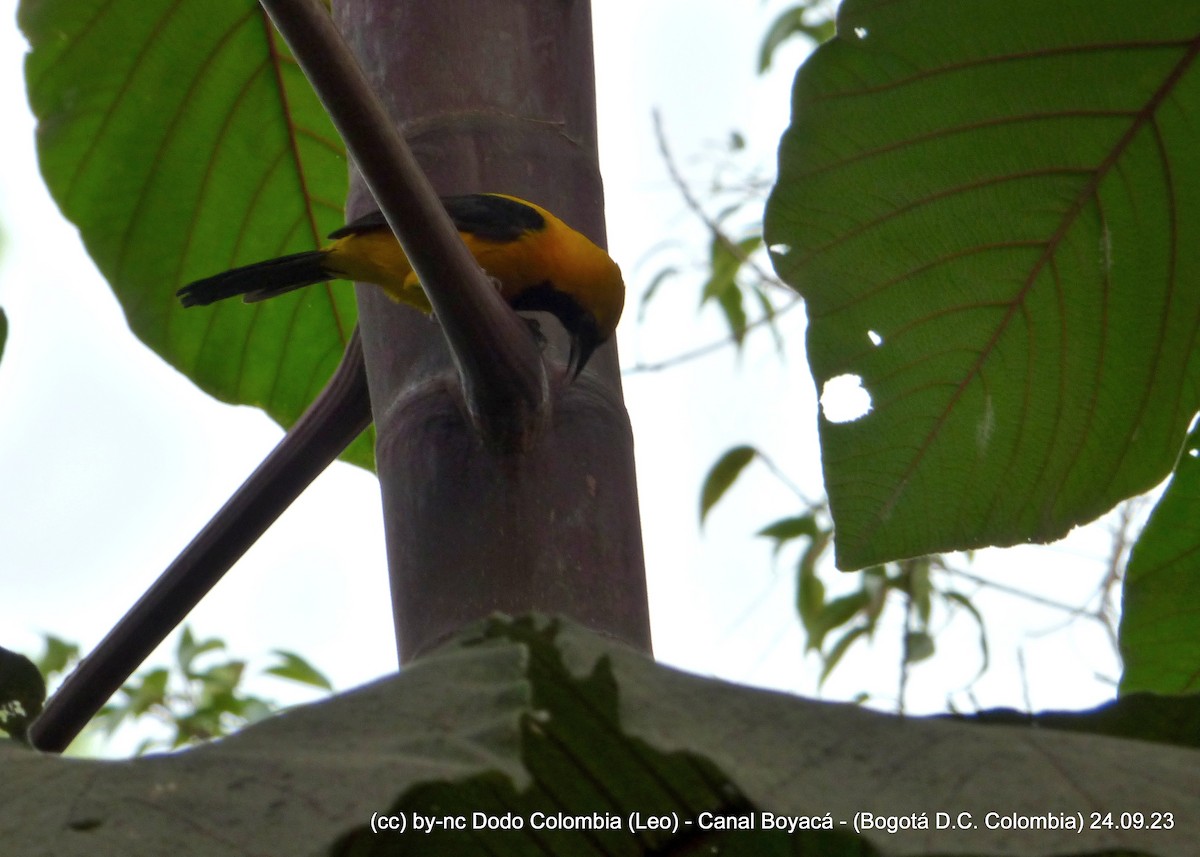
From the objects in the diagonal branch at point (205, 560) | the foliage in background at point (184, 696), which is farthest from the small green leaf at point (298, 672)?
the diagonal branch at point (205, 560)

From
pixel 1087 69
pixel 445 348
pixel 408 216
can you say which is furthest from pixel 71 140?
pixel 1087 69

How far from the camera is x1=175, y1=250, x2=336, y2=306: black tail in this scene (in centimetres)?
211

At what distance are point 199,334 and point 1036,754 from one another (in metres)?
1.94

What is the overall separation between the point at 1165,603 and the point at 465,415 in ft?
2.87

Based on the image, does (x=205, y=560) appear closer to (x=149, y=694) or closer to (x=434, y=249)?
(x=434, y=249)

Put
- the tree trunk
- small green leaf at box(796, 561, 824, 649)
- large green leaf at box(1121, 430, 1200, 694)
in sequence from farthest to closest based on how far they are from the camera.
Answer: small green leaf at box(796, 561, 824, 649), large green leaf at box(1121, 430, 1200, 694), the tree trunk

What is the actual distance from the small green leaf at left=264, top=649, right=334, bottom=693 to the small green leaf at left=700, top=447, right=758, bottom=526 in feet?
4.71

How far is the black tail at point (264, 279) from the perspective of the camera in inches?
83.0

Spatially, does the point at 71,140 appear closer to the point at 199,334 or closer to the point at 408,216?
the point at 199,334

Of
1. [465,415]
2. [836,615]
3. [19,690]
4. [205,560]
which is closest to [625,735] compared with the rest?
[19,690]

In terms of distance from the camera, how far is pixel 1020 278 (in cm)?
140

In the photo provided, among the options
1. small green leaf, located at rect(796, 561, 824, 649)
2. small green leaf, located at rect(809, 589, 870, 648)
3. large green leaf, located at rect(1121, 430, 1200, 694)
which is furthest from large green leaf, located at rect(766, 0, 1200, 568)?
small green leaf, located at rect(796, 561, 824, 649)

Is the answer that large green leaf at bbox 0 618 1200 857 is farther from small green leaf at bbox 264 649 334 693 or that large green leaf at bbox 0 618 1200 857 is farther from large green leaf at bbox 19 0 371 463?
small green leaf at bbox 264 649 334 693

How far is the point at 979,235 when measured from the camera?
1.40 meters
